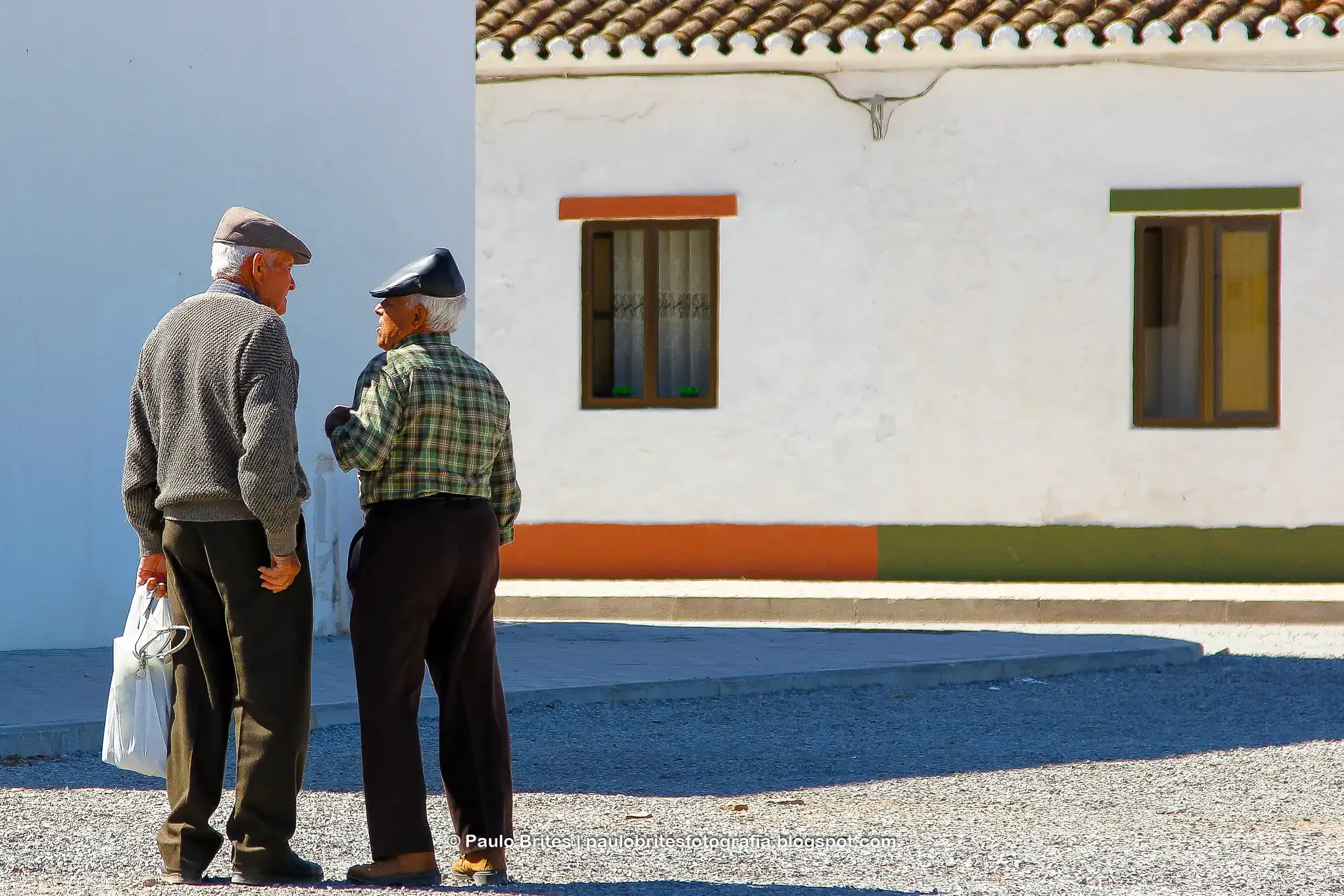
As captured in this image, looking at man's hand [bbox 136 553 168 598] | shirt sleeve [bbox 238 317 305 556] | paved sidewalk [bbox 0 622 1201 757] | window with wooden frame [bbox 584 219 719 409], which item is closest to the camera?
shirt sleeve [bbox 238 317 305 556]

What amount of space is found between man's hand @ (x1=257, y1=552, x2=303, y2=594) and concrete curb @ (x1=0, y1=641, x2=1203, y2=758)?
267 cm

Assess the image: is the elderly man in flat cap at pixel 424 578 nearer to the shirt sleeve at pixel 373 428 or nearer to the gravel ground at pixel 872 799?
the shirt sleeve at pixel 373 428

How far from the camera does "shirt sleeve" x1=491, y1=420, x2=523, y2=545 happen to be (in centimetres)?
500

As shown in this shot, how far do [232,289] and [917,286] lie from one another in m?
10.0

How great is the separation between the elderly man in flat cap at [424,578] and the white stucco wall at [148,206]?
5329 millimetres

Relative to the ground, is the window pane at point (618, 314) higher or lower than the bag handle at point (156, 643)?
higher

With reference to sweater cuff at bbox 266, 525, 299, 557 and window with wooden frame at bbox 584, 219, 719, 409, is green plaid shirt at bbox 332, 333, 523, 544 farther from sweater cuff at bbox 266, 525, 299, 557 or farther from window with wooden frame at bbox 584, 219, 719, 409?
window with wooden frame at bbox 584, 219, 719, 409

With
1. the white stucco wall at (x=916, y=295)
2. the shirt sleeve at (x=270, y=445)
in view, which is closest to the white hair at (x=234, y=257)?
the shirt sleeve at (x=270, y=445)

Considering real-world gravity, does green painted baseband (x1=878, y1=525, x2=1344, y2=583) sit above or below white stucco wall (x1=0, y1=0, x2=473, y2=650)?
below

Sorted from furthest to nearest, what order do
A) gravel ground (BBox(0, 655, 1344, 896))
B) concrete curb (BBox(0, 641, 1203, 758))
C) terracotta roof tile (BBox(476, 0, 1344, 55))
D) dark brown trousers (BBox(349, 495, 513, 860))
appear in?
terracotta roof tile (BBox(476, 0, 1344, 55)) → concrete curb (BBox(0, 641, 1203, 758)) → gravel ground (BBox(0, 655, 1344, 896)) → dark brown trousers (BBox(349, 495, 513, 860))

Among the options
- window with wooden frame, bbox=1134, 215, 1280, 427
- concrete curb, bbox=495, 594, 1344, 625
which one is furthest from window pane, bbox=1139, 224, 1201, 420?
concrete curb, bbox=495, 594, 1344, 625

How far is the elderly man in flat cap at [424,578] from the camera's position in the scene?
4.73 m

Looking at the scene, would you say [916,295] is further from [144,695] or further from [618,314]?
[144,695]

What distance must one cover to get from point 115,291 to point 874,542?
655 cm
